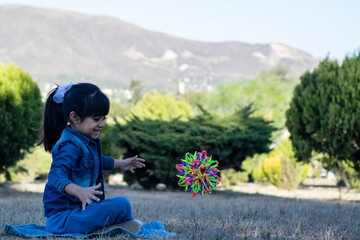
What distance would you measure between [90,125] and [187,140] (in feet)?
30.9

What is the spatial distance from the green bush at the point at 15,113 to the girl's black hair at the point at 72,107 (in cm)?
683

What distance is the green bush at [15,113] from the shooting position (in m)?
10.7

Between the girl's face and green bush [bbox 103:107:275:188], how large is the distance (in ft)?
30.3

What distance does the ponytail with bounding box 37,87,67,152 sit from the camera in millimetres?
4211

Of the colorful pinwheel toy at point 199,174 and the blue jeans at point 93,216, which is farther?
the colorful pinwheel toy at point 199,174

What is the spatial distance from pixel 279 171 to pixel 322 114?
957 cm

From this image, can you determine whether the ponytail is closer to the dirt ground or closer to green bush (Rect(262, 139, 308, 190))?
the dirt ground

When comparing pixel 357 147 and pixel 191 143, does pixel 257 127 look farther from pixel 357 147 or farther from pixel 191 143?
pixel 357 147

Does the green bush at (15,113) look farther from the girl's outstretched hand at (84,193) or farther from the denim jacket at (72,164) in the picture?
the girl's outstretched hand at (84,193)

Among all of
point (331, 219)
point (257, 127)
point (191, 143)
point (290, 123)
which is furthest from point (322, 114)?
point (331, 219)

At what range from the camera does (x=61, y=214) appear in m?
3.88

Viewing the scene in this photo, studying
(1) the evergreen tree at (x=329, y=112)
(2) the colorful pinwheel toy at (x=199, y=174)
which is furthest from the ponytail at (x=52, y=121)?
(1) the evergreen tree at (x=329, y=112)

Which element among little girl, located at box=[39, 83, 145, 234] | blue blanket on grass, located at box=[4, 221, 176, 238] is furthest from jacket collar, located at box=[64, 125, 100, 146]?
blue blanket on grass, located at box=[4, 221, 176, 238]

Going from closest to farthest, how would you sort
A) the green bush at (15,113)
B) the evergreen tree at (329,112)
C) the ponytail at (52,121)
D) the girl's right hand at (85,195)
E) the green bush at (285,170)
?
the girl's right hand at (85,195)
the ponytail at (52,121)
the green bush at (15,113)
the evergreen tree at (329,112)
the green bush at (285,170)
